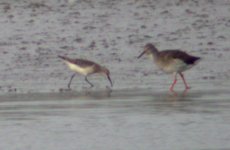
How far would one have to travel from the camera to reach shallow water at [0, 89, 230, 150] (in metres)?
11.3

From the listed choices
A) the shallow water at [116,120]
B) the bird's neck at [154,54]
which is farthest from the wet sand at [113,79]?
the bird's neck at [154,54]

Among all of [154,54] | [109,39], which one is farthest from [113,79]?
[109,39]

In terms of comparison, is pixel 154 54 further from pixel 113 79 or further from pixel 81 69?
pixel 81 69

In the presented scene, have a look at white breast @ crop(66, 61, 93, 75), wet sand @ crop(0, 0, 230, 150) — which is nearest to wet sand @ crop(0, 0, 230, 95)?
wet sand @ crop(0, 0, 230, 150)

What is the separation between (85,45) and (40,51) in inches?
42.8

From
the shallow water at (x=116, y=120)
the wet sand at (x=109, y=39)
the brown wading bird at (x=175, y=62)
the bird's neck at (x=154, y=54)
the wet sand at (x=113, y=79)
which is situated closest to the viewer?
the shallow water at (x=116, y=120)

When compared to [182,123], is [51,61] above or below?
below

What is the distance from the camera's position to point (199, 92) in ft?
51.4

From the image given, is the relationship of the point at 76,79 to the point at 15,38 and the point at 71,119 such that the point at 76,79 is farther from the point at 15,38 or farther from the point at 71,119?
the point at 71,119

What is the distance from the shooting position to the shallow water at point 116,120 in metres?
11.3

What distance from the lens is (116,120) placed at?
1275 centimetres

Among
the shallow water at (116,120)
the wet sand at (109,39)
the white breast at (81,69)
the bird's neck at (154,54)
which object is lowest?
the wet sand at (109,39)

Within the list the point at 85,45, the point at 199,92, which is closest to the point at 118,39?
the point at 85,45

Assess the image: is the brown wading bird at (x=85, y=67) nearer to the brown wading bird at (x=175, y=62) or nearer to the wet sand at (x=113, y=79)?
the wet sand at (x=113, y=79)
